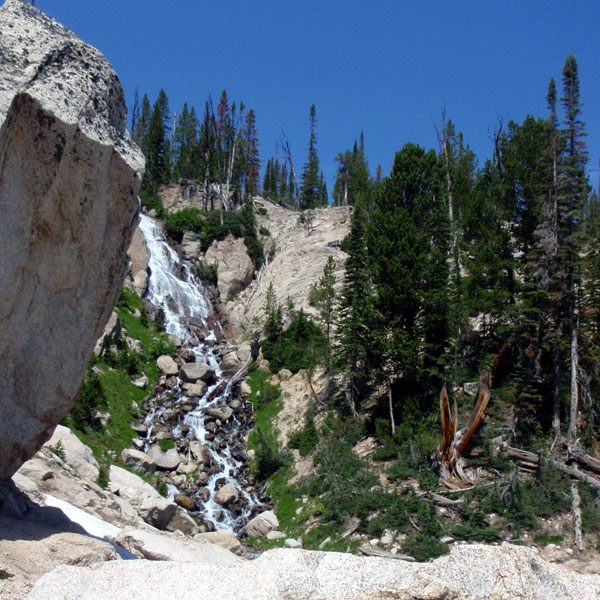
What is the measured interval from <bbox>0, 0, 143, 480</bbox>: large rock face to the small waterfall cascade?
633 inches

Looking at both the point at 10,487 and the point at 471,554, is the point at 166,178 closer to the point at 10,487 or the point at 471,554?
the point at 10,487

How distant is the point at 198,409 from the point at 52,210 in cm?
2469

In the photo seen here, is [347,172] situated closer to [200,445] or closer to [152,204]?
[152,204]

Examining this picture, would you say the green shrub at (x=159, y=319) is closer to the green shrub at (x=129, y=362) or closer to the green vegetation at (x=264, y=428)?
the green shrub at (x=129, y=362)

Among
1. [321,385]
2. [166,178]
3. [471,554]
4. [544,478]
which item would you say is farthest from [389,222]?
[166,178]

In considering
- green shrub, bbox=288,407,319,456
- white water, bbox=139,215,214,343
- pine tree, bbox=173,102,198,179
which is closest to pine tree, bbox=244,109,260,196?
pine tree, bbox=173,102,198,179

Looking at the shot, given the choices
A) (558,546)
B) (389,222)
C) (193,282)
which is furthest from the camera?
(193,282)

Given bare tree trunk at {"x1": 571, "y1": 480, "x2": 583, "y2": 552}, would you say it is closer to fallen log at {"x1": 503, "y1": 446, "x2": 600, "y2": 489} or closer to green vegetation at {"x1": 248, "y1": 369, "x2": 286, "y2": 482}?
fallen log at {"x1": 503, "y1": 446, "x2": 600, "y2": 489}

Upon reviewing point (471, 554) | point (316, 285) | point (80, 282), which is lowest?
point (471, 554)

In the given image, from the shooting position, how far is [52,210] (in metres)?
9.09

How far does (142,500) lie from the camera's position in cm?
1812

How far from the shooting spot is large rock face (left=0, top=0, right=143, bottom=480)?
28.5 ft

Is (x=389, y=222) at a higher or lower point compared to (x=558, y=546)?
higher

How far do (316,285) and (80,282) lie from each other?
3240 centimetres
